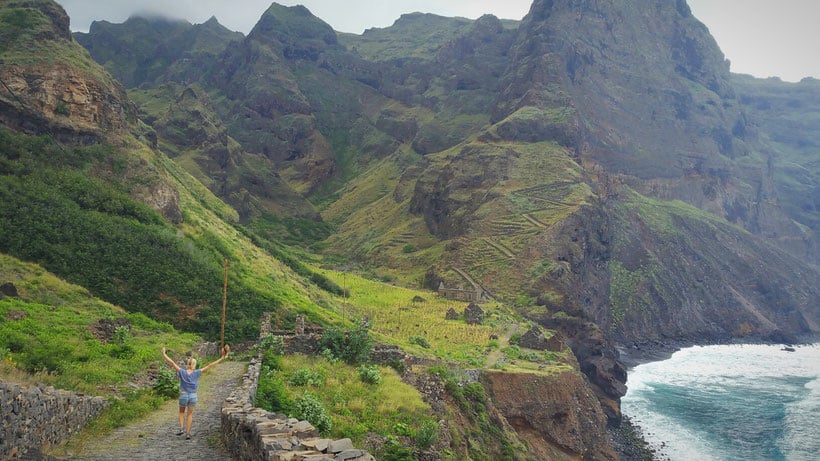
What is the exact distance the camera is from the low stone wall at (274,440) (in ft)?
27.7

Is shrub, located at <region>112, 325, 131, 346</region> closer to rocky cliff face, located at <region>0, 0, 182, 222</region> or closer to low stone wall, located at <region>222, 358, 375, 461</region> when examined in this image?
low stone wall, located at <region>222, 358, 375, 461</region>

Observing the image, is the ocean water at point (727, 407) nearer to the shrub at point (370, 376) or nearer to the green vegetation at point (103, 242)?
the shrub at point (370, 376)

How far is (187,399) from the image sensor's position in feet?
43.8

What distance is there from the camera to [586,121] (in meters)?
168

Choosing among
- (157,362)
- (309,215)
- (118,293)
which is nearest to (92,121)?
(118,293)

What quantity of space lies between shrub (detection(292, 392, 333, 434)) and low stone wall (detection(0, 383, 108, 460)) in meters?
4.98

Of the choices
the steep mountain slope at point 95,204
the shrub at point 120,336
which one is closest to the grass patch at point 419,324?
the steep mountain slope at point 95,204

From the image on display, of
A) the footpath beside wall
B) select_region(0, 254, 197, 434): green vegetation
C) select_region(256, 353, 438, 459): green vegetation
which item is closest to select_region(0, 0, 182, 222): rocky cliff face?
select_region(0, 254, 197, 434): green vegetation

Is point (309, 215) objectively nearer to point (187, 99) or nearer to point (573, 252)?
point (187, 99)

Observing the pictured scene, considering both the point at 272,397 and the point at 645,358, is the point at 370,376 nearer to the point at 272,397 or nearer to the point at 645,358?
the point at 272,397

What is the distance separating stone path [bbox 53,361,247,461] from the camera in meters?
11.9

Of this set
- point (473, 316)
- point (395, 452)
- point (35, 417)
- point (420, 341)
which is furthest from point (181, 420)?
point (473, 316)

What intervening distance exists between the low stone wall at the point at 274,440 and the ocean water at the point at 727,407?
55.4 metres

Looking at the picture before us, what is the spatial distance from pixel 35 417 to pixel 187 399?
334 centimetres
